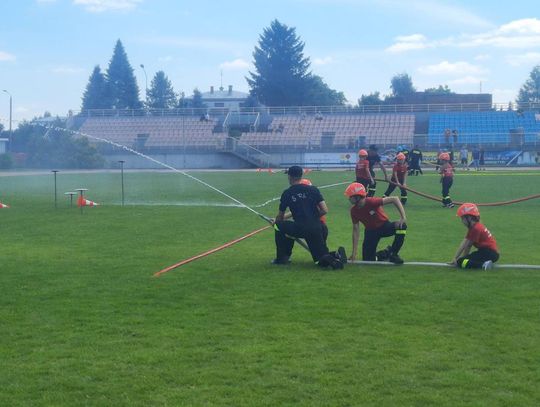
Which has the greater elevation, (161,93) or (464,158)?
(161,93)

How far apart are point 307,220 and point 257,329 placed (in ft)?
14.1

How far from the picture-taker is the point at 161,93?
148 metres

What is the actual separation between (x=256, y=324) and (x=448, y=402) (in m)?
2.95

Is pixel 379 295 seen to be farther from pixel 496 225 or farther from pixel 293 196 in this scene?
pixel 496 225

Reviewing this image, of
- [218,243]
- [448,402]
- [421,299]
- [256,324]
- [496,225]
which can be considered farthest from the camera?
[496,225]

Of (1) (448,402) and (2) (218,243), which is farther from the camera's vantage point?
(2) (218,243)

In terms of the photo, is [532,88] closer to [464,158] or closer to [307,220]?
[464,158]

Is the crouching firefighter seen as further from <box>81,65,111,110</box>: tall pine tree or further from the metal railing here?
<box>81,65,111,110</box>: tall pine tree

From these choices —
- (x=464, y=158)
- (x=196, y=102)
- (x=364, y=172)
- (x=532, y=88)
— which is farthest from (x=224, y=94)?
(x=364, y=172)

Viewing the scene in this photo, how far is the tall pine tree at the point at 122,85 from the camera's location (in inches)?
4891

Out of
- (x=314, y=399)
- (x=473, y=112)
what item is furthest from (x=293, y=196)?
(x=473, y=112)

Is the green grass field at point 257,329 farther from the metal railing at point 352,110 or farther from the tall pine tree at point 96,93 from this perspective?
the tall pine tree at point 96,93

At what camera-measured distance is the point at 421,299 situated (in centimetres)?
984

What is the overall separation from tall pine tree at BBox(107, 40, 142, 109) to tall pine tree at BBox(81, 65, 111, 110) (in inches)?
37.3
